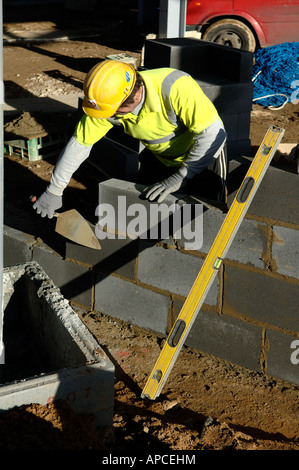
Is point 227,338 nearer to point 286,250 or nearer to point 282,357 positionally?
point 282,357

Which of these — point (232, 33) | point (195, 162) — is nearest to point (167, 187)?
point (195, 162)

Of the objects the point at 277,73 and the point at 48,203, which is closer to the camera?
the point at 48,203

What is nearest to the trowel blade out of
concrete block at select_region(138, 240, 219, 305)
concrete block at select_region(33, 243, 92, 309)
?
concrete block at select_region(33, 243, 92, 309)

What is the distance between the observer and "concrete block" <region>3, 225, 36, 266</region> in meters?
5.63

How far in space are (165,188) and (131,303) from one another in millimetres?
1070

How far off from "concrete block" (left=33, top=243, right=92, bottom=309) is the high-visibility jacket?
1.13 meters

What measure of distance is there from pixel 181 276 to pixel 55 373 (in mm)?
1718

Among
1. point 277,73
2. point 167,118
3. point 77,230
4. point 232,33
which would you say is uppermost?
point 167,118

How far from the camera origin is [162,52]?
6758mm

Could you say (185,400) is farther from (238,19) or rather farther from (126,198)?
(238,19)

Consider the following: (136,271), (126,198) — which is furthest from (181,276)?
(126,198)

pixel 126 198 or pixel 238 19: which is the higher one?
pixel 238 19

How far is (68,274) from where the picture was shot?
5562 millimetres

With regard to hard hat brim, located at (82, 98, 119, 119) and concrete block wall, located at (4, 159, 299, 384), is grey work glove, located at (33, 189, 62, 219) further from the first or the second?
hard hat brim, located at (82, 98, 119, 119)
